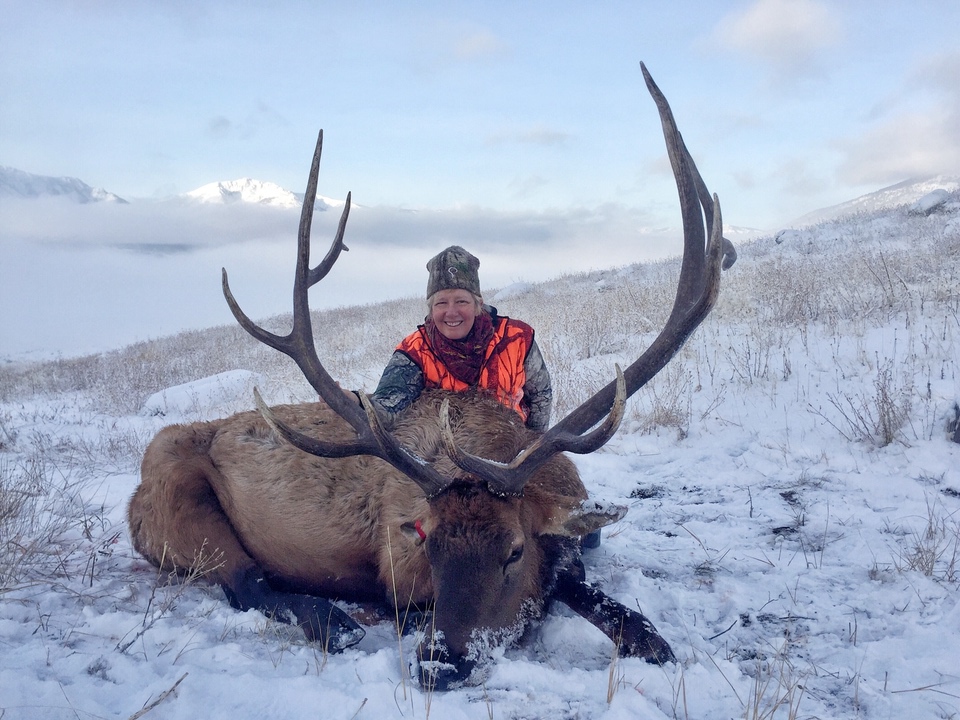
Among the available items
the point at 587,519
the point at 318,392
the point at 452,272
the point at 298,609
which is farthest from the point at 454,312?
the point at 298,609

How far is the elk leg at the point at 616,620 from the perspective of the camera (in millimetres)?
2811

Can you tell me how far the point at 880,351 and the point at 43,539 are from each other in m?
7.56

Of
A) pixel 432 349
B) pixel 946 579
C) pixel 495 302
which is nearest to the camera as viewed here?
pixel 946 579

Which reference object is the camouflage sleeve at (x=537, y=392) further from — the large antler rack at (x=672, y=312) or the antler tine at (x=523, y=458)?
the antler tine at (x=523, y=458)

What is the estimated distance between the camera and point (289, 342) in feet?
11.6

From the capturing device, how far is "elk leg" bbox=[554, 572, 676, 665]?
281cm

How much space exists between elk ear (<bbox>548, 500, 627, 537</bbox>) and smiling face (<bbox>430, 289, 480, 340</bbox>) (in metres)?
1.62

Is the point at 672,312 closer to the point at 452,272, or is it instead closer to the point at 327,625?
the point at 452,272

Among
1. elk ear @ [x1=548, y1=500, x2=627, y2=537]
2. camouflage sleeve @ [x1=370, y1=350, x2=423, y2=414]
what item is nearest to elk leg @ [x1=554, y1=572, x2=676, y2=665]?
elk ear @ [x1=548, y1=500, x2=627, y2=537]

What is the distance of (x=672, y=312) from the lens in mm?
3035

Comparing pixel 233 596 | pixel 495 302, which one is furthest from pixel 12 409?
pixel 495 302

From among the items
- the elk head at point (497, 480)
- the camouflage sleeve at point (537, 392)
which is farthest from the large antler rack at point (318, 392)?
the camouflage sleeve at point (537, 392)

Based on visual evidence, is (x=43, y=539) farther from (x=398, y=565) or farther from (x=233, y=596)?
(x=398, y=565)

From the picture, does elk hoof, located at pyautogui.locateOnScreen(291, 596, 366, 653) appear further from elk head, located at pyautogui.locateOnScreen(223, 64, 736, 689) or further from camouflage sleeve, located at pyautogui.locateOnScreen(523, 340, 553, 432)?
camouflage sleeve, located at pyautogui.locateOnScreen(523, 340, 553, 432)
